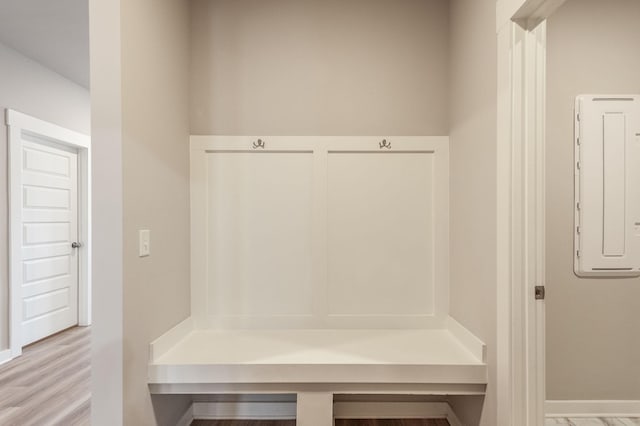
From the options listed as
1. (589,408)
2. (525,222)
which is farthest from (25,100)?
(589,408)

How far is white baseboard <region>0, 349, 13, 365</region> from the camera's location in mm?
3016

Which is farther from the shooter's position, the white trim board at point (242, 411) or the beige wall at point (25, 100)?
the beige wall at point (25, 100)

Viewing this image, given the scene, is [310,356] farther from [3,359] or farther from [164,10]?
[3,359]

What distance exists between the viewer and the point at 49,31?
9.50 ft

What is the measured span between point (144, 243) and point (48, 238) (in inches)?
116

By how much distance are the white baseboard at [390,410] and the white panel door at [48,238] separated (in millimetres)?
3169

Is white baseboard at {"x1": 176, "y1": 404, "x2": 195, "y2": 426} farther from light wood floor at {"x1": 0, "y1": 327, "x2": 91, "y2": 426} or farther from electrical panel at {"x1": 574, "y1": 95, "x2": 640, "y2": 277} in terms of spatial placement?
electrical panel at {"x1": 574, "y1": 95, "x2": 640, "y2": 277}

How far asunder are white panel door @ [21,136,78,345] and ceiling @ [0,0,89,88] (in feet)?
2.68

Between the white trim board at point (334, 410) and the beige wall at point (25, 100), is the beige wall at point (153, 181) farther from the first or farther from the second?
the beige wall at point (25, 100)

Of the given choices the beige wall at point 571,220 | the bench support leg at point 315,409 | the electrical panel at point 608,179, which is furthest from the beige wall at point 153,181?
the electrical panel at point 608,179

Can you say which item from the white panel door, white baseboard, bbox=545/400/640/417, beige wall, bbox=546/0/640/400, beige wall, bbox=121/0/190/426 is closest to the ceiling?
the white panel door

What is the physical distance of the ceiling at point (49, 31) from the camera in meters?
2.57

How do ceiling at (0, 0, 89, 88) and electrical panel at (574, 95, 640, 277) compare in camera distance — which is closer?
electrical panel at (574, 95, 640, 277)

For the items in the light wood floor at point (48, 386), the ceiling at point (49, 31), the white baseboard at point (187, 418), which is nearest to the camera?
the white baseboard at point (187, 418)
